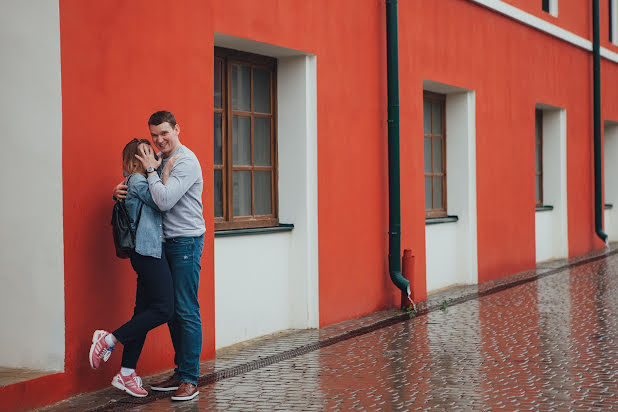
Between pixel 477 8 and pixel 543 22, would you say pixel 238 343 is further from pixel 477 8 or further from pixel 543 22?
pixel 543 22

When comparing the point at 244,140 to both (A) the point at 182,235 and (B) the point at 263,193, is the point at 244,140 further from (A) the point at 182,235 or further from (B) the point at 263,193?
(A) the point at 182,235

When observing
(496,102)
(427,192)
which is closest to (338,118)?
(427,192)

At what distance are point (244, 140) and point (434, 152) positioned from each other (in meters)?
4.50

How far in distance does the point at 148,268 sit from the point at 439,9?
6.68 m

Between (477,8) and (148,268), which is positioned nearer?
(148,268)

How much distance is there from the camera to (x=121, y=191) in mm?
5996

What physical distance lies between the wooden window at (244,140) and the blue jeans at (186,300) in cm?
193

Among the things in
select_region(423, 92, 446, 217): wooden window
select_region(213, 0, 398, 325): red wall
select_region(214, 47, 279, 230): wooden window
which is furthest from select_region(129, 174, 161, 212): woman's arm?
select_region(423, 92, 446, 217): wooden window

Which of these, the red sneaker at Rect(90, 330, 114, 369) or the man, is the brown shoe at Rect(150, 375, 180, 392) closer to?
the man

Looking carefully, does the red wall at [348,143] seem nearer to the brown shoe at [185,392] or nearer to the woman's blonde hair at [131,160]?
the woman's blonde hair at [131,160]

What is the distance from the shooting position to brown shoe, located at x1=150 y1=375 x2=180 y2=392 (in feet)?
20.4

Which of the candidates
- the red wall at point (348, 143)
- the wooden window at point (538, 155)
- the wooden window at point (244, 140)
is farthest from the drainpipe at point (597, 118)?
the wooden window at point (244, 140)

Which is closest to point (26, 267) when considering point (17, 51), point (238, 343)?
point (17, 51)

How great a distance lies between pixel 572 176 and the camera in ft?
54.4
